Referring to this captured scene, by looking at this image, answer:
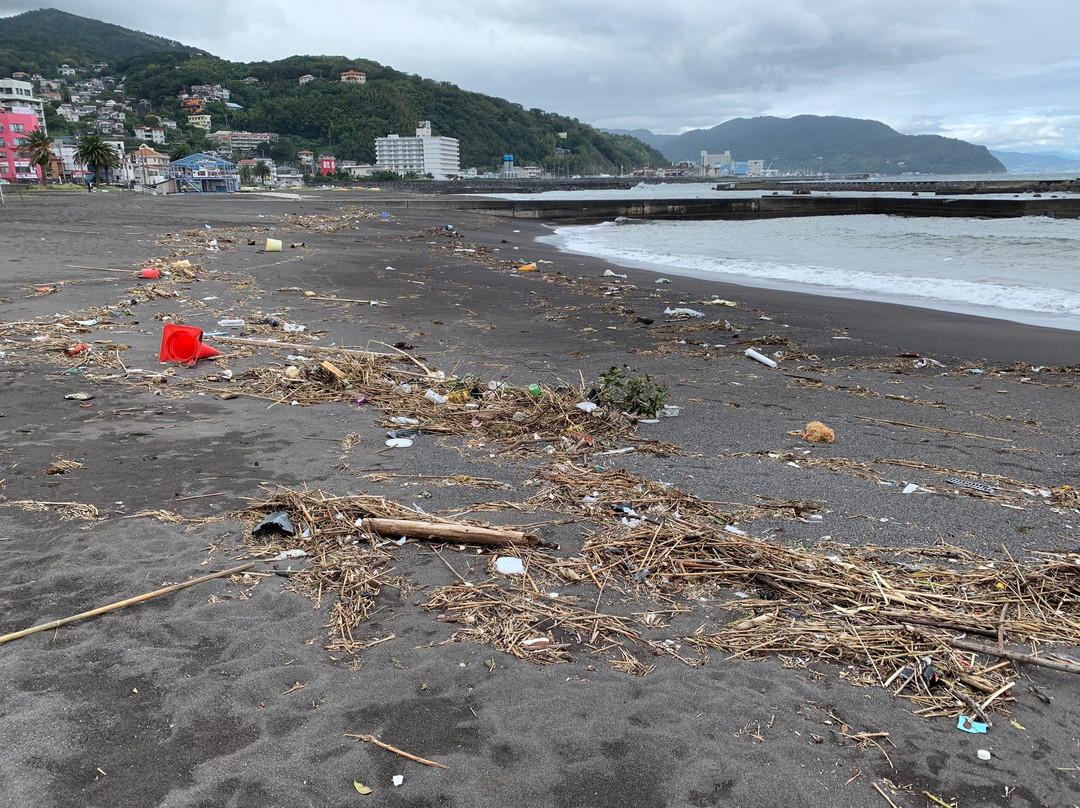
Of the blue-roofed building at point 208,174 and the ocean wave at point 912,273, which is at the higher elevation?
the blue-roofed building at point 208,174

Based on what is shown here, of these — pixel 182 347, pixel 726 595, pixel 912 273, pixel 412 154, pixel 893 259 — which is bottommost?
pixel 726 595

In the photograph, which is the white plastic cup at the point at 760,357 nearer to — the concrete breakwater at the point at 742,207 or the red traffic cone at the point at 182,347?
the red traffic cone at the point at 182,347

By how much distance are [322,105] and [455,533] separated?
517 feet

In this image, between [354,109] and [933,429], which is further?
[354,109]

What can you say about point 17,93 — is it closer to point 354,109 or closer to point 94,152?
point 94,152

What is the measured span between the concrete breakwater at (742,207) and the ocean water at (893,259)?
16.3 ft

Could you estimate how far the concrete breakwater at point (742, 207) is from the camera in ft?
130

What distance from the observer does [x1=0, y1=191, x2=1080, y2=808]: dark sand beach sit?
2031 millimetres

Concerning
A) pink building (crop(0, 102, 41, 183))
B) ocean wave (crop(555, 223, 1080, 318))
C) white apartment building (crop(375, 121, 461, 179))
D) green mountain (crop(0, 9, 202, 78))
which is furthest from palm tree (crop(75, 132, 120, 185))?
green mountain (crop(0, 9, 202, 78))

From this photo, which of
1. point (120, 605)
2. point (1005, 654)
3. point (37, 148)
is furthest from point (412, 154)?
point (1005, 654)

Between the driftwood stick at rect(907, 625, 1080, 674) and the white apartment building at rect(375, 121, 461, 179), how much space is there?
142618mm

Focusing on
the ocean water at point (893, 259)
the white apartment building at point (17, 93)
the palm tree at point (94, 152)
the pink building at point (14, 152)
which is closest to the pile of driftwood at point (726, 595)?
the ocean water at point (893, 259)

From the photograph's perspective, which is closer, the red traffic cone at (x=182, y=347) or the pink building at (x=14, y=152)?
the red traffic cone at (x=182, y=347)

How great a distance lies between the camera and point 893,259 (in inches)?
784
